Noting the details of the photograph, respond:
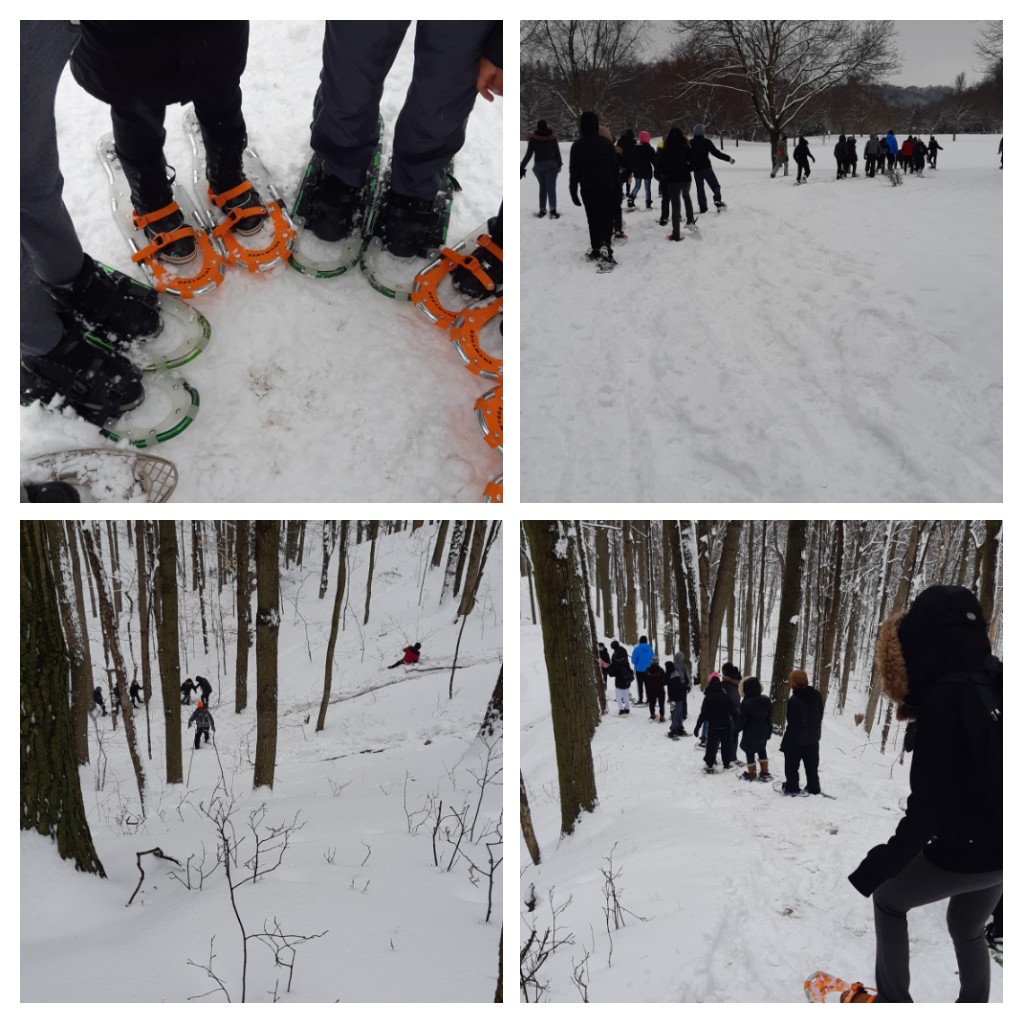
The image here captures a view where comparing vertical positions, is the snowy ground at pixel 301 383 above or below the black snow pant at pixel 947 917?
above

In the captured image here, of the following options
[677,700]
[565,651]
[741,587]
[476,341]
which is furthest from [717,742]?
[741,587]

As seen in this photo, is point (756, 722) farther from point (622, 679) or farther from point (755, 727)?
point (622, 679)

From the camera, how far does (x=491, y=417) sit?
3.00 meters

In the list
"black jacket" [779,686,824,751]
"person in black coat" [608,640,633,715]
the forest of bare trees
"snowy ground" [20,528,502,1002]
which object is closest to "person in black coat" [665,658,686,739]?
the forest of bare trees

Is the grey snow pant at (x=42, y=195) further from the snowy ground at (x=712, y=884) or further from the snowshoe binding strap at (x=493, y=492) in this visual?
the snowy ground at (x=712, y=884)

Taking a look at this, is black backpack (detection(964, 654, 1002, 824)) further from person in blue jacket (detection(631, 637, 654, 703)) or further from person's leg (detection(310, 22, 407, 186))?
person in blue jacket (detection(631, 637, 654, 703))

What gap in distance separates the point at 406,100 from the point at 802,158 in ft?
18.8

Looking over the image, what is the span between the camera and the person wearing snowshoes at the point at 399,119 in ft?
8.54

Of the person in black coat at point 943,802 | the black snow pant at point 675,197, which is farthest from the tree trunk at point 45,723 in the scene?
the black snow pant at point 675,197

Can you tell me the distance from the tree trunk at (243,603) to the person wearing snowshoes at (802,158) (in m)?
6.41

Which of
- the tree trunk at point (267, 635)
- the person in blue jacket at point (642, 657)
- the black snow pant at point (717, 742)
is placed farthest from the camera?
the person in blue jacket at point (642, 657)

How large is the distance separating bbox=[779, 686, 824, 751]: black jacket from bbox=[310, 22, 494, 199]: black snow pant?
3.31 meters

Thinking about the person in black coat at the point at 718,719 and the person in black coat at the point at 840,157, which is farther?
the person in black coat at the point at 840,157

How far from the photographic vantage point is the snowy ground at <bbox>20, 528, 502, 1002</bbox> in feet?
7.62
